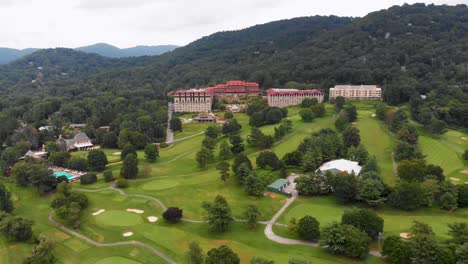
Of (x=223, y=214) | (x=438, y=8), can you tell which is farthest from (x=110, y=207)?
(x=438, y=8)

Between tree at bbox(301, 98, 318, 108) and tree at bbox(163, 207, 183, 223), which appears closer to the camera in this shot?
tree at bbox(163, 207, 183, 223)

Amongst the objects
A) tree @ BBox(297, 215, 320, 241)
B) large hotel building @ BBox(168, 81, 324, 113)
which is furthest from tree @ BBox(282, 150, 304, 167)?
large hotel building @ BBox(168, 81, 324, 113)

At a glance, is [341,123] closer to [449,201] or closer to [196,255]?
[449,201]

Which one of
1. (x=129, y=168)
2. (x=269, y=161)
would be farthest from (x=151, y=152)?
(x=269, y=161)

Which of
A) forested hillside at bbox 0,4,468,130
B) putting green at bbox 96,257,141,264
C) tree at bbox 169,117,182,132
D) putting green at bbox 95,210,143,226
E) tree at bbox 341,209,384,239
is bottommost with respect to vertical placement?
putting green at bbox 96,257,141,264

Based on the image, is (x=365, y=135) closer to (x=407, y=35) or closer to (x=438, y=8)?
(x=407, y=35)

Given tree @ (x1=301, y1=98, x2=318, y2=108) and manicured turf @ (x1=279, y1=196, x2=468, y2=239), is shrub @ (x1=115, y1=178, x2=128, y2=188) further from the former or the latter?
tree @ (x1=301, y1=98, x2=318, y2=108)
